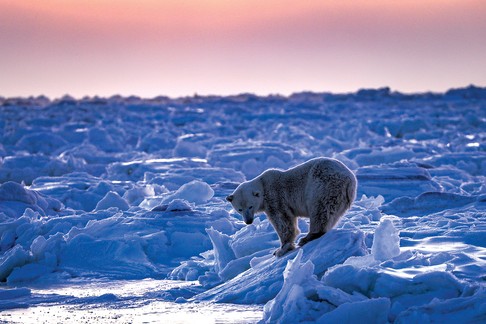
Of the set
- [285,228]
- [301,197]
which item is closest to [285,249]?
[285,228]

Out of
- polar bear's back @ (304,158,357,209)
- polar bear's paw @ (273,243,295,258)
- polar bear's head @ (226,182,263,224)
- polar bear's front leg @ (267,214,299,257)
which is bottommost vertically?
polar bear's paw @ (273,243,295,258)

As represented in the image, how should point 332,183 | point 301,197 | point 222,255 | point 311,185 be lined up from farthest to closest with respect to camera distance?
1. point 222,255
2. point 301,197
3. point 311,185
4. point 332,183

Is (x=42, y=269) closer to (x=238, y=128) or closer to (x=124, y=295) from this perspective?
(x=124, y=295)

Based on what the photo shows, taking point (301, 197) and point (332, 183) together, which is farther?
point (301, 197)

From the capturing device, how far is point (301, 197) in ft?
17.6

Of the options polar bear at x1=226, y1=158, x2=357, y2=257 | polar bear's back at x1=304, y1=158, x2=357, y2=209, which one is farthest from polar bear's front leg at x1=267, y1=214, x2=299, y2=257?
polar bear's back at x1=304, y1=158, x2=357, y2=209

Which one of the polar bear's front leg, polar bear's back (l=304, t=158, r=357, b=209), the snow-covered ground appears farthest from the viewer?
the polar bear's front leg

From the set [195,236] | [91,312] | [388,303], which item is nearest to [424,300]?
[388,303]

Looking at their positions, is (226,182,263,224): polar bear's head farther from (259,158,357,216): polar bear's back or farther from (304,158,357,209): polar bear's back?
(304,158,357,209): polar bear's back

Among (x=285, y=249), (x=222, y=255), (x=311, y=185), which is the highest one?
(x=311, y=185)

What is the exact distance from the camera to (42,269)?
664 centimetres

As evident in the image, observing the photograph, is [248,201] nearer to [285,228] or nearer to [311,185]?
[285,228]

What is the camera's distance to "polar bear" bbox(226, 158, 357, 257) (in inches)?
200

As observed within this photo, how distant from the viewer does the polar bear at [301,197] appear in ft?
16.7
